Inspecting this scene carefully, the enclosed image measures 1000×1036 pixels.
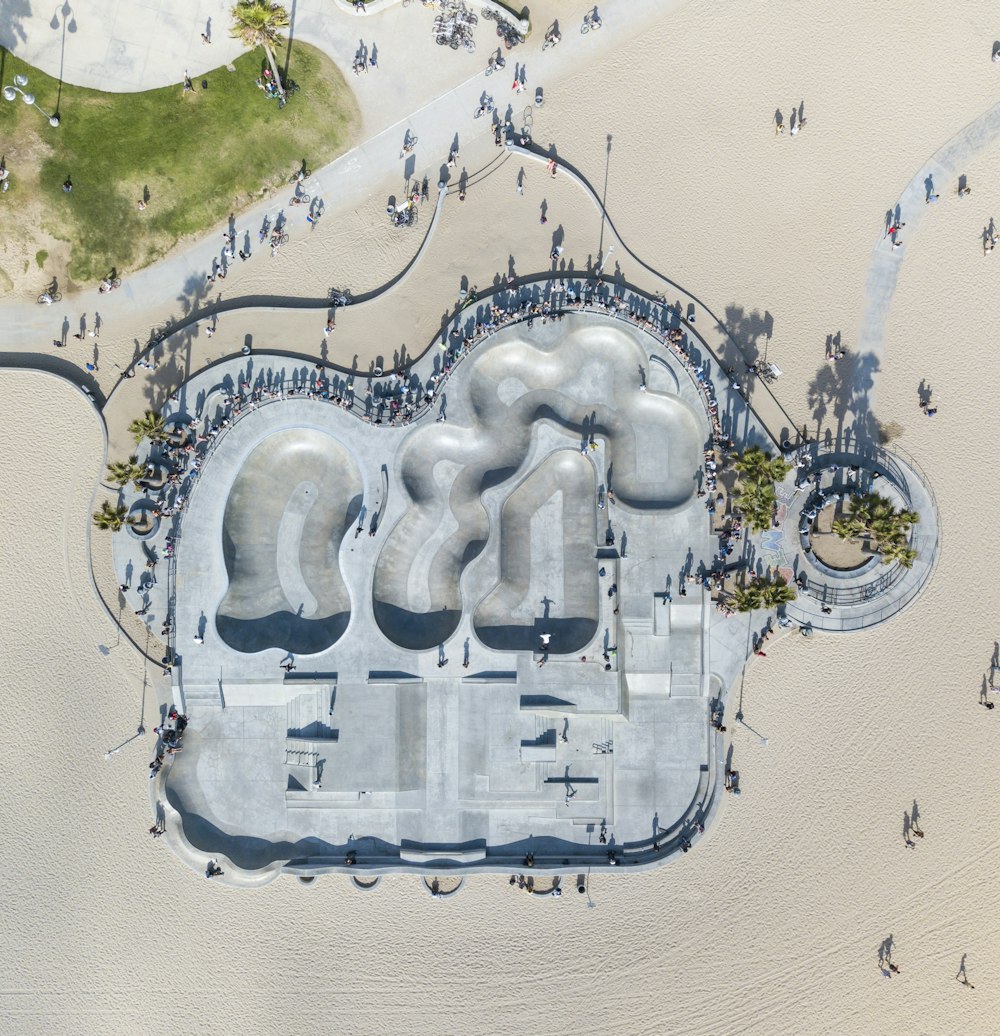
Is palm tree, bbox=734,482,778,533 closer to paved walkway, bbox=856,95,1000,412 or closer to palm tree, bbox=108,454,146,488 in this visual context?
paved walkway, bbox=856,95,1000,412

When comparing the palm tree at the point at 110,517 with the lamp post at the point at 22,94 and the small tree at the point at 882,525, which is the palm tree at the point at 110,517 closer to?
the lamp post at the point at 22,94

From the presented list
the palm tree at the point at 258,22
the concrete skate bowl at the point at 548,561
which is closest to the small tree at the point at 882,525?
the concrete skate bowl at the point at 548,561

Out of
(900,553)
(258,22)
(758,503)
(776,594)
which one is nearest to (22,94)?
(258,22)

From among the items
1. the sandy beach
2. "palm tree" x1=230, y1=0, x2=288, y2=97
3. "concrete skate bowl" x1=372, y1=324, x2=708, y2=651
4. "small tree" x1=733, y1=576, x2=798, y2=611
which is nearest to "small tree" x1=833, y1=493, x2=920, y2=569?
the sandy beach

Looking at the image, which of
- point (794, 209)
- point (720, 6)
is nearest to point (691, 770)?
point (794, 209)

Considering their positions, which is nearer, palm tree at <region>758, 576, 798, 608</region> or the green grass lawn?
palm tree at <region>758, 576, 798, 608</region>
